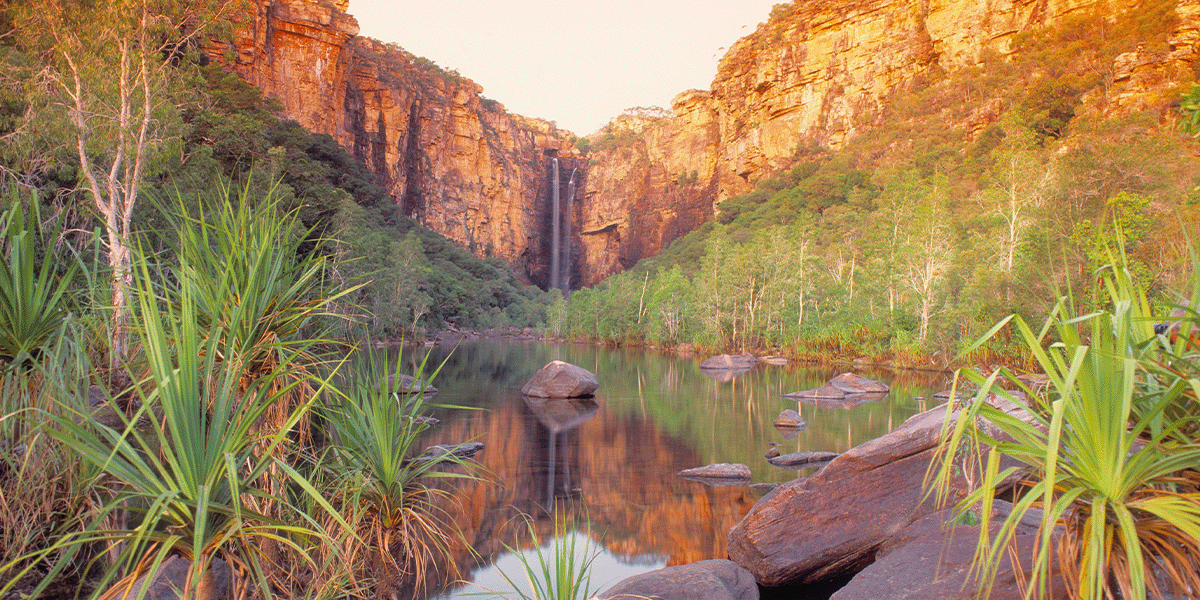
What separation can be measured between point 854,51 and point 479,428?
64587 mm

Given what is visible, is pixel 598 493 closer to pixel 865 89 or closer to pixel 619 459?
pixel 619 459

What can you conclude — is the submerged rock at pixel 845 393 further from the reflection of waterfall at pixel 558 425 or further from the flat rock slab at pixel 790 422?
the reflection of waterfall at pixel 558 425

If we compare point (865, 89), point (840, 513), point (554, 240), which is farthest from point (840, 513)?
point (554, 240)

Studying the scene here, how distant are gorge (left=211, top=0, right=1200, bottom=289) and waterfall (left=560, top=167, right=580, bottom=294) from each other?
0.38 metres

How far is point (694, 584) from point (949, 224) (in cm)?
2587

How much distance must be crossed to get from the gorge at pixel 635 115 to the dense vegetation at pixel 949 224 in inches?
103

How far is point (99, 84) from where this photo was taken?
42.4 feet

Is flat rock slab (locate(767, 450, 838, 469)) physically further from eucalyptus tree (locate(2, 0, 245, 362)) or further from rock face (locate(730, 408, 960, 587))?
eucalyptus tree (locate(2, 0, 245, 362))

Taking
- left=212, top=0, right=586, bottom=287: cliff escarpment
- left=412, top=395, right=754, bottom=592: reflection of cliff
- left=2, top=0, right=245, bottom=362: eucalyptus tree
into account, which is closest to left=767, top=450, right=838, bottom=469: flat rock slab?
left=412, top=395, right=754, bottom=592: reflection of cliff

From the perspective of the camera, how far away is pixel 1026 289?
16.5 meters

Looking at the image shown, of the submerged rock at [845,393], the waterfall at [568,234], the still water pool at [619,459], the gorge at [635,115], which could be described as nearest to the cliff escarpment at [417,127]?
the gorge at [635,115]

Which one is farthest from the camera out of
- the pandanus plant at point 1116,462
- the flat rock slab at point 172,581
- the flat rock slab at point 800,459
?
the flat rock slab at point 800,459

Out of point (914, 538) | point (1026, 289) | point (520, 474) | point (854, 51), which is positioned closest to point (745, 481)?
point (520, 474)

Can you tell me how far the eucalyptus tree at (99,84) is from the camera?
476 inches
